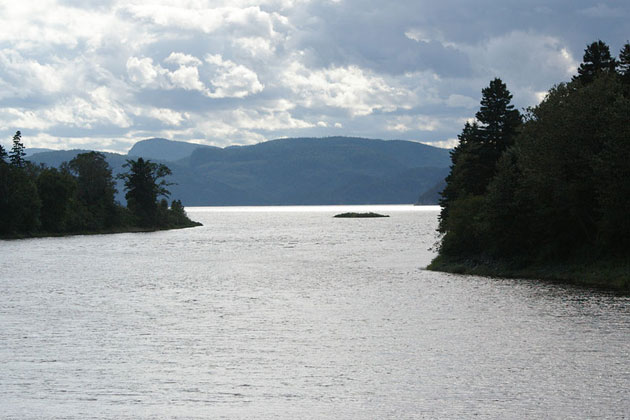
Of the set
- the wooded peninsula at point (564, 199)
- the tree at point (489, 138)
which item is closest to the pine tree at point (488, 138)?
the tree at point (489, 138)

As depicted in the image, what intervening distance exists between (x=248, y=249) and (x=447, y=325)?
80296 mm

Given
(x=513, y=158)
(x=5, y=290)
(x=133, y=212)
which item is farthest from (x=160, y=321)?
(x=133, y=212)

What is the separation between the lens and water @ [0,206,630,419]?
69.6ft

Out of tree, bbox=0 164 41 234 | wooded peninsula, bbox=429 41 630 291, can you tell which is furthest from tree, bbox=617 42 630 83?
tree, bbox=0 164 41 234

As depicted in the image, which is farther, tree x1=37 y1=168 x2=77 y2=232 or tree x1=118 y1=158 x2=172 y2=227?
tree x1=118 y1=158 x2=172 y2=227

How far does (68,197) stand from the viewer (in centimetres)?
16150

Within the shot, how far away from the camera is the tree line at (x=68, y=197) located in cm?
14750

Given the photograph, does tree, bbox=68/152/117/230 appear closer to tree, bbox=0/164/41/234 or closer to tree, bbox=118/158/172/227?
tree, bbox=118/158/172/227

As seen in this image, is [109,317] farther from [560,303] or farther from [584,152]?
[584,152]

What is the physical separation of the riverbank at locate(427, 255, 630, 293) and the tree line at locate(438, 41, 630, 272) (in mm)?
745

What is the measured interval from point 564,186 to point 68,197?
130 meters

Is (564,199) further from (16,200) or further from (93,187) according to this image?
(93,187)

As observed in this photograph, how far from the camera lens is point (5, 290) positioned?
185ft

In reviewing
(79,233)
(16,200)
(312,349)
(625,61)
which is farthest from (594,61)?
(79,233)
